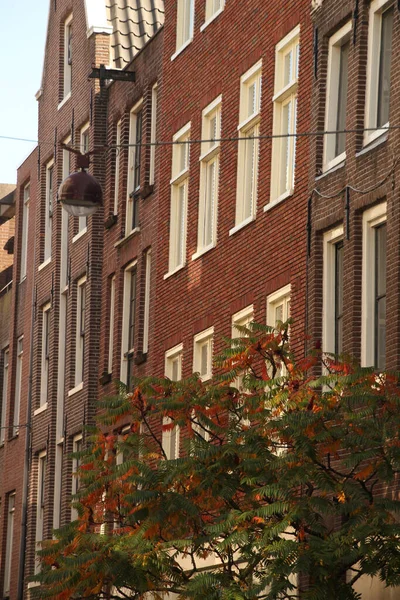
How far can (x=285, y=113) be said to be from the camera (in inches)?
1188

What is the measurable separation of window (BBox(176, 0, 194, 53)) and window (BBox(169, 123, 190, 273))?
6.79ft

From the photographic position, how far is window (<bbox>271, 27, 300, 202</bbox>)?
2956cm

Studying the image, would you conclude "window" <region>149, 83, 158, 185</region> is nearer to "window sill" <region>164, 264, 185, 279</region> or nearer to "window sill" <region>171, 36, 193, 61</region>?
"window sill" <region>171, 36, 193, 61</region>

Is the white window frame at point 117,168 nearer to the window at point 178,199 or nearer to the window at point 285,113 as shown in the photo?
the window at point 178,199

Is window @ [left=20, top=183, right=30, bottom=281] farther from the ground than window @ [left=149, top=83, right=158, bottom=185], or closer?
farther from the ground

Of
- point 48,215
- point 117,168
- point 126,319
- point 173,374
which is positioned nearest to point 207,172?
point 173,374

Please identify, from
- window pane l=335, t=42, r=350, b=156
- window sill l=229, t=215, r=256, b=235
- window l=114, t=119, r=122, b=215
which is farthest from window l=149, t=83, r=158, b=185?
window pane l=335, t=42, r=350, b=156

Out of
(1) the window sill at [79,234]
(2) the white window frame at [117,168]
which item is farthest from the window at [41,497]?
(2) the white window frame at [117,168]

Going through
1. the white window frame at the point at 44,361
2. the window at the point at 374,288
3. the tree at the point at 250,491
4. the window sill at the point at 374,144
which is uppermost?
the white window frame at the point at 44,361

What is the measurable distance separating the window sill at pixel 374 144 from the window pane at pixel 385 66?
27cm

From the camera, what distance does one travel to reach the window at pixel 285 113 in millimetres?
29562

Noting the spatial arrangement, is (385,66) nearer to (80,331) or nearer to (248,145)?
(248,145)

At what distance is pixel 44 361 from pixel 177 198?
11.7m

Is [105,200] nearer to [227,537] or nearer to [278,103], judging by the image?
[278,103]
